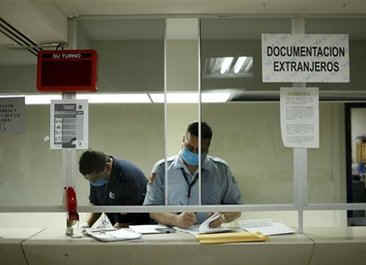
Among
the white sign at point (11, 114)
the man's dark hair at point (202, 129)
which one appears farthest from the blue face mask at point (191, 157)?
the white sign at point (11, 114)

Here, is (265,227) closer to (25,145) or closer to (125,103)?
(125,103)

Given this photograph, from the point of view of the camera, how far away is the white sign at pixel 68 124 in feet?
7.18

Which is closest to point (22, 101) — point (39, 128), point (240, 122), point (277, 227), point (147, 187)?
point (39, 128)

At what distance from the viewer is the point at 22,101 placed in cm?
229

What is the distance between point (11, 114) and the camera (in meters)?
2.27

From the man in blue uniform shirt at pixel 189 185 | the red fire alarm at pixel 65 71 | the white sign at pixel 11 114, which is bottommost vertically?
the man in blue uniform shirt at pixel 189 185

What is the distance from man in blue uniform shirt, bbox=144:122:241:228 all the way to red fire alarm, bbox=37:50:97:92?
0.61 meters

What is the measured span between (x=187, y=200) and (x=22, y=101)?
1092 mm

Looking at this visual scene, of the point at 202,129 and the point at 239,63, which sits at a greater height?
the point at 239,63

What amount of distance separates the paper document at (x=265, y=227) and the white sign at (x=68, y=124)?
101 cm

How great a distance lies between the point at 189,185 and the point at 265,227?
473mm

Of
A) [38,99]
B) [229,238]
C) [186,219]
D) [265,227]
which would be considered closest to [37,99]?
[38,99]

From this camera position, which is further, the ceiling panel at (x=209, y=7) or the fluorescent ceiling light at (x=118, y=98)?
the fluorescent ceiling light at (x=118, y=98)

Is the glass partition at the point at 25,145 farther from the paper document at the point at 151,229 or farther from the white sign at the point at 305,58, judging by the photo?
the white sign at the point at 305,58
